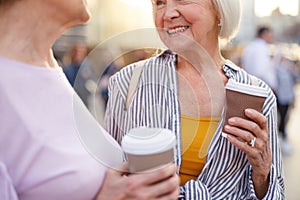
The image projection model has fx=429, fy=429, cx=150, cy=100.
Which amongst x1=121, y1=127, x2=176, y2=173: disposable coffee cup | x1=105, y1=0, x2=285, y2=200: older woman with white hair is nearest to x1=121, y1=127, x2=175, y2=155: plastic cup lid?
x1=121, y1=127, x2=176, y2=173: disposable coffee cup

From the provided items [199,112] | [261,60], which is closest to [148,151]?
[199,112]

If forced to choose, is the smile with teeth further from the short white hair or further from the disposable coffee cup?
the disposable coffee cup

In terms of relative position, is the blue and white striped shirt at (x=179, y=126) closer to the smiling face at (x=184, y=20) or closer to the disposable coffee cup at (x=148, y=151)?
the smiling face at (x=184, y=20)

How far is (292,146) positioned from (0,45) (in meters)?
5.68

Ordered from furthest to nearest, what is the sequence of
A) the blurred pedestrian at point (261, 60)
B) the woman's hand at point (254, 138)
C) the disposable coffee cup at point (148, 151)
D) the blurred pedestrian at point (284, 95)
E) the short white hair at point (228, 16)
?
the blurred pedestrian at point (284, 95)
the blurred pedestrian at point (261, 60)
the short white hair at point (228, 16)
the woman's hand at point (254, 138)
the disposable coffee cup at point (148, 151)

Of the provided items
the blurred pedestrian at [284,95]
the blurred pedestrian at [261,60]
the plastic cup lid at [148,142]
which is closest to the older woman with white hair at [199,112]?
the plastic cup lid at [148,142]

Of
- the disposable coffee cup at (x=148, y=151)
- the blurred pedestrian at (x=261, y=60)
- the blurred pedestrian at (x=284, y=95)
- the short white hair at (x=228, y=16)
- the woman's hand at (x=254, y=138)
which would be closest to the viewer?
the disposable coffee cup at (x=148, y=151)

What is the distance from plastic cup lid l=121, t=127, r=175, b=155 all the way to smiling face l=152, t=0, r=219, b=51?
43 cm

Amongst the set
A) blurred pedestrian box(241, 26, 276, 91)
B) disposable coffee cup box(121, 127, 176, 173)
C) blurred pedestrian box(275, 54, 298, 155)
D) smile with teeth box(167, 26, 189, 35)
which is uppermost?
smile with teeth box(167, 26, 189, 35)

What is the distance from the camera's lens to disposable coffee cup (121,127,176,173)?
0.80 m

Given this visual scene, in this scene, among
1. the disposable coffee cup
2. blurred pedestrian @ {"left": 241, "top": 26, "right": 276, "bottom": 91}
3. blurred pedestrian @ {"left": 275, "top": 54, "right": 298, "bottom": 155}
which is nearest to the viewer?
the disposable coffee cup

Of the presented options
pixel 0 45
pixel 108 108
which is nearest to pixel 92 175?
pixel 0 45

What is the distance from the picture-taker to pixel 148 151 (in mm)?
796

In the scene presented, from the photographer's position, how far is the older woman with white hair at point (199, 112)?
3.85ft
